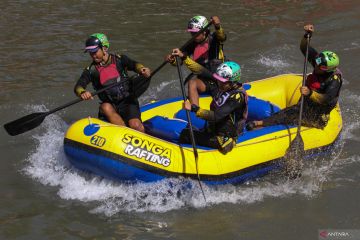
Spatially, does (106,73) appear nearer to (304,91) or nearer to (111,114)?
(111,114)

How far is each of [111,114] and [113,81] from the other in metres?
0.44

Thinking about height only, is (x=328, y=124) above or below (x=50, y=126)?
above

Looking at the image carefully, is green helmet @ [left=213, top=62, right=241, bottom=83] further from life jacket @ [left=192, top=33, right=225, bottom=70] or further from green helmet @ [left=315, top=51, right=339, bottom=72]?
life jacket @ [left=192, top=33, right=225, bottom=70]

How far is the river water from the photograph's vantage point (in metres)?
6.30

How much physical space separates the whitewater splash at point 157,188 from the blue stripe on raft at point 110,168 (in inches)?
4.5

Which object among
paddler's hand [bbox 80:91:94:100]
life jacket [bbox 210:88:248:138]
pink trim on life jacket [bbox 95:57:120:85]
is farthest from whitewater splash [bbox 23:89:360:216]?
pink trim on life jacket [bbox 95:57:120:85]

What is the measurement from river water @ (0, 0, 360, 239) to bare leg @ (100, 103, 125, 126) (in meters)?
0.81

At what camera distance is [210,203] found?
663cm

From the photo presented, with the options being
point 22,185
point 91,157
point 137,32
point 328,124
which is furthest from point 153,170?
point 137,32

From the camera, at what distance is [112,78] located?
23.3ft

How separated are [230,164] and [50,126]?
3591 millimetres

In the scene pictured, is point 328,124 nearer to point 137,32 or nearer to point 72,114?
point 72,114

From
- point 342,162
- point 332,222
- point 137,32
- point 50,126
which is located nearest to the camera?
point 332,222

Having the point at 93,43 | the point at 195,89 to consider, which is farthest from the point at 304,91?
the point at 93,43
